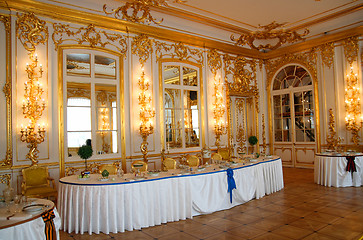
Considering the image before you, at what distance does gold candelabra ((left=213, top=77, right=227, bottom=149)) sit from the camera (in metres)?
8.66

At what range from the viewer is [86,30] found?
6.45 m

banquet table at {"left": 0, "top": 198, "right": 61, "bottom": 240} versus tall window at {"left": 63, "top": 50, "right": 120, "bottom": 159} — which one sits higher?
tall window at {"left": 63, "top": 50, "right": 120, "bottom": 159}

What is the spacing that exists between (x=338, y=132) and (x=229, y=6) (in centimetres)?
506

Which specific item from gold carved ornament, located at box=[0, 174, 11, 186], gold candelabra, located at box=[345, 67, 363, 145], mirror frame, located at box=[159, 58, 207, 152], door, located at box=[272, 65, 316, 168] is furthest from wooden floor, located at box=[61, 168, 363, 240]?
door, located at box=[272, 65, 316, 168]

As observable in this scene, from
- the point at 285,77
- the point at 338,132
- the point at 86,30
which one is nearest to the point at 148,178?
the point at 86,30

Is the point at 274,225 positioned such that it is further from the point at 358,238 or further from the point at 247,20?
the point at 247,20

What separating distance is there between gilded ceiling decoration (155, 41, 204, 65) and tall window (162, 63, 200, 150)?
0.83 ft

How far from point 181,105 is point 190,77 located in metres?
0.93

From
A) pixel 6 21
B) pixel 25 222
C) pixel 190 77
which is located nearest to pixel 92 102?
pixel 6 21

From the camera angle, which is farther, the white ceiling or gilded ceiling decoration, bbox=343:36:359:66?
gilded ceiling decoration, bbox=343:36:359:66

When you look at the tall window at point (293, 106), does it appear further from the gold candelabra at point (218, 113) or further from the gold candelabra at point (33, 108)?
the gold candelabra at point (33, 108)

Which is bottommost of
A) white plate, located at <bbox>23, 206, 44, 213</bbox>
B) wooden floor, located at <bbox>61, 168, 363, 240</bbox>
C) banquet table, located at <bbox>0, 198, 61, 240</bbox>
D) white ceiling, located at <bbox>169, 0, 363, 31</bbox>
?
wooden floor, located at <bbox>61, 168, 363, 240</bbox>

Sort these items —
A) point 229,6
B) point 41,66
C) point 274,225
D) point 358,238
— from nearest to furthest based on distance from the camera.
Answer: point 358,238 < point 274,225 < point 41,66 < point 229,6

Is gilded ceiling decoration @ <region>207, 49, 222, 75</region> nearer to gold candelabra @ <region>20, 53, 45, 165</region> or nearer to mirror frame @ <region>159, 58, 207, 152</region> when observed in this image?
mirror frame @ <region>159, 58, 207, 152</region>
